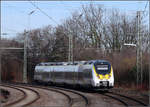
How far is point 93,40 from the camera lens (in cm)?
4800

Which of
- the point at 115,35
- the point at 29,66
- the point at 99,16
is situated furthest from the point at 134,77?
the point at 29,66

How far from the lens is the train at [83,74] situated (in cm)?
2573

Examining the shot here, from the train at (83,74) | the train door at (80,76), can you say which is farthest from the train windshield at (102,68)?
the train door at (80,76)

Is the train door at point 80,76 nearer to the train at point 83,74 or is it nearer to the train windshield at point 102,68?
the train at point 83,74

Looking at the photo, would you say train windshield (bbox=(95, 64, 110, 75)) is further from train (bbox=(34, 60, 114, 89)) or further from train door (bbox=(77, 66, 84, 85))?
train door (bbox=(77, 66, 84, 85))

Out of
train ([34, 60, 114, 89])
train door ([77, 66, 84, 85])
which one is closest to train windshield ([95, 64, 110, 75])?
train ([34, 60, 114, 89])

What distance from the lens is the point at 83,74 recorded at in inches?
1092

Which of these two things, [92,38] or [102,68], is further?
[92,38]

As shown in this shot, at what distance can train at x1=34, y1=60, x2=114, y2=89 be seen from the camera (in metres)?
25.7

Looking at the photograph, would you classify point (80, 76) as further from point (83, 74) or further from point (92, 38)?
point (92, 38)

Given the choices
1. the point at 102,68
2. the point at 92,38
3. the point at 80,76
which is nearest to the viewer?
the point at 102,68

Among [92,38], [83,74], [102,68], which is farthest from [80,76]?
[92,38]

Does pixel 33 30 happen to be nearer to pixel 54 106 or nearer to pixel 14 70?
pixel 14 70

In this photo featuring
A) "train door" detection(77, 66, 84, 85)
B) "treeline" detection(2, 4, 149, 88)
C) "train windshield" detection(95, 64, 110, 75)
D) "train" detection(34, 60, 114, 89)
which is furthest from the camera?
"treeline" detection(2, 4, 149, 88)
